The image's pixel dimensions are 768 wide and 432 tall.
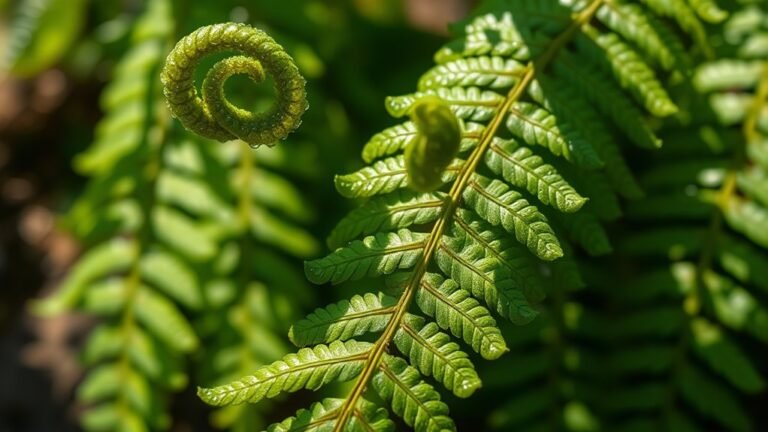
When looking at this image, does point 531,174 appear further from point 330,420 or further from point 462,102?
point 330,420

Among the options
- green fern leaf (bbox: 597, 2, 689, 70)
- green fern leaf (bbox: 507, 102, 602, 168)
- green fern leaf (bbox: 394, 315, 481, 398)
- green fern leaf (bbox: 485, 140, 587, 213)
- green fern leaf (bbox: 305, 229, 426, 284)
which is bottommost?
green fern leaf (bbox: 394, 315, 481, 398)

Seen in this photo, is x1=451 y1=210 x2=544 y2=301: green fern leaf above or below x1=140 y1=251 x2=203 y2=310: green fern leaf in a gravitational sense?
above

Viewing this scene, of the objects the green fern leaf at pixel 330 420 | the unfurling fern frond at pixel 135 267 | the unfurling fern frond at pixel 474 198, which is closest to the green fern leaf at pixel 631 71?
the unfurling fern frond at pixel 474 198

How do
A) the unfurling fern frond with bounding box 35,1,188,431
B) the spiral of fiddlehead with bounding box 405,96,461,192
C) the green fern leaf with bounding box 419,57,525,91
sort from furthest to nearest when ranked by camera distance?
1. the unfurling fern frond with bounding box 35,1,188,431
2. the green fern leaf with bounding box 419,57,525,91
3. the spiral of fiddlehead with bounding box 405,96,461,192

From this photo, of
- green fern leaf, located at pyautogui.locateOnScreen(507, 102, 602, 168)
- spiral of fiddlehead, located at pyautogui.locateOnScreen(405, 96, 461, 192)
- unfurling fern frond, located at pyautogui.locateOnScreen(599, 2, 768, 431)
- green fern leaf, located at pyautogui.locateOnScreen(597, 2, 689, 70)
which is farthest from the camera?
unfurling fern frond, located at pyautogui.locateOnScreen(599, 2, 768, 431)

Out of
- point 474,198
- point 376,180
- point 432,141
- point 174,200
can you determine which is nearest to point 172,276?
point 174,200

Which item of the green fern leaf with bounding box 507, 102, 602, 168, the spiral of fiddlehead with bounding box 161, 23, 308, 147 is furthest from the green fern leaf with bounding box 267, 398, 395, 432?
the green fern leaf with bounding box 507, 102, 602, 168

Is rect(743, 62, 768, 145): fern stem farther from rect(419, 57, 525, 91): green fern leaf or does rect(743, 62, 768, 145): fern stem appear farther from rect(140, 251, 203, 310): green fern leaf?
rect(140, 251, 203, 310): green fern leaf
